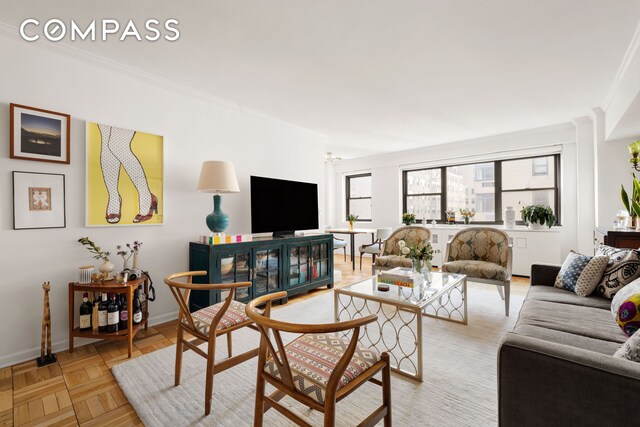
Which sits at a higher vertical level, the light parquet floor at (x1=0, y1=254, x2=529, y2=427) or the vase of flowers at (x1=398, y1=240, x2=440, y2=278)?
the vase of flowers at (x1=398, y1=240, x2=440, y2=278)

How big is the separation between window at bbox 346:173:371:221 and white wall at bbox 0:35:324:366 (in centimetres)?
407

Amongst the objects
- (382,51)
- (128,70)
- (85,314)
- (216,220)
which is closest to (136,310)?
(85,314)

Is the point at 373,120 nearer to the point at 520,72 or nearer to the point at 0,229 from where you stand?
the point at 520,72

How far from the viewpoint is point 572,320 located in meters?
1.81

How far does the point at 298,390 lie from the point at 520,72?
132 inches

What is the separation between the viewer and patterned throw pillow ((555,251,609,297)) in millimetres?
2186

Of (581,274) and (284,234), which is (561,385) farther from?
(284,234)

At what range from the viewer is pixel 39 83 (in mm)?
2287

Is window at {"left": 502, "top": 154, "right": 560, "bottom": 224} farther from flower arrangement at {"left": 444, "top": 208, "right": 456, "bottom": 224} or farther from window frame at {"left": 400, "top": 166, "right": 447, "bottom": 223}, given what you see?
window frame at {"left": 400, "top": 166, "right": 447, "bottom": 223}

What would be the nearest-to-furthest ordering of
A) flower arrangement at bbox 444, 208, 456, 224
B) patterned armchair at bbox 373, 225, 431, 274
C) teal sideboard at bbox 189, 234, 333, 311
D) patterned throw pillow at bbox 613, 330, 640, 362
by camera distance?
patterned throw pillow at bbox 613, 330, 640, 362 < teal sideboard at bbox 189, 234, 333, 311 < patterned armchair at bbox 373, 225, 431, 274 < flower arrangement at bbox 444, 208, 456, 224

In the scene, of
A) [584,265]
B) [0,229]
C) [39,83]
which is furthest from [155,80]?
[584,265]

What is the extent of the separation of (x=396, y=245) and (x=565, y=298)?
2.21m

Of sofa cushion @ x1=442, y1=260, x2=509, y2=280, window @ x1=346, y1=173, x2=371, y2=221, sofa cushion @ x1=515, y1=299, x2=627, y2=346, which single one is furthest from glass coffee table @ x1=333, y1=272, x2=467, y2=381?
window @ x1=346, y1=173, x2=371, y2=221

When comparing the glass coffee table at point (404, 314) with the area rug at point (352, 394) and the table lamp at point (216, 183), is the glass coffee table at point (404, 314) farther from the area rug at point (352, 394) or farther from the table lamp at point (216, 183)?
the table lamp at point (216, 183)
